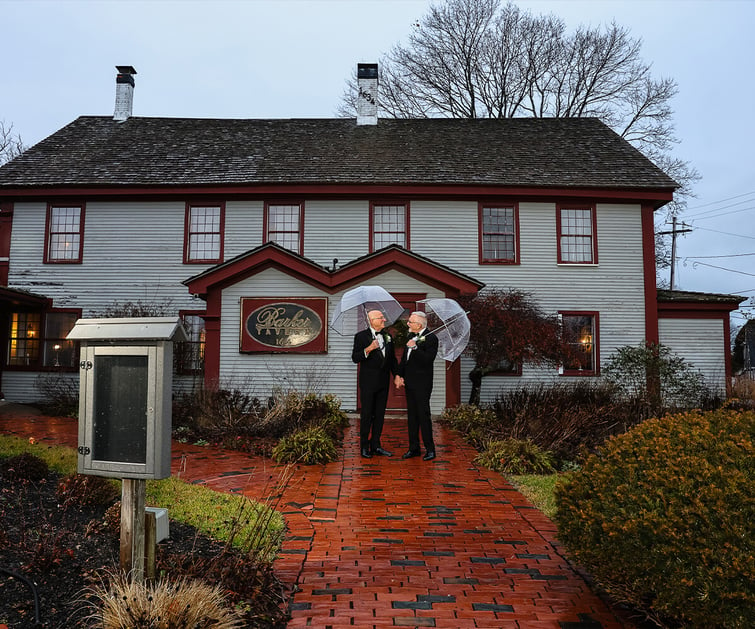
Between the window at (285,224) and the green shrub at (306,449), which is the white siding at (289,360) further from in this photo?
the green shrub at (306,449)

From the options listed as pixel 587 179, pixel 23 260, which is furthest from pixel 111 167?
pixel 587 179

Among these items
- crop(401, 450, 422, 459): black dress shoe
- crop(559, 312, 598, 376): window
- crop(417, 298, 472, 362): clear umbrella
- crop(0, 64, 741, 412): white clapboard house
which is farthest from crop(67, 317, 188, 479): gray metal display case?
crop(559, 312, 598, 376): window

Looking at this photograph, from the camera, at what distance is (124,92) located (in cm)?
1961

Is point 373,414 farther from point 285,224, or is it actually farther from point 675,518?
point 285,224

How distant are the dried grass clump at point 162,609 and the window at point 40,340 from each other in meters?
14.4

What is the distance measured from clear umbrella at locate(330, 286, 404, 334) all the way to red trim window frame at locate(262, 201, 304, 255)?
22.0 ft

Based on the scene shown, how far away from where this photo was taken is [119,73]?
1933 centimetres

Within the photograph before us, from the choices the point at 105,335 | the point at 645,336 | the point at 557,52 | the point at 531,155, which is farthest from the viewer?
the point at 557,52

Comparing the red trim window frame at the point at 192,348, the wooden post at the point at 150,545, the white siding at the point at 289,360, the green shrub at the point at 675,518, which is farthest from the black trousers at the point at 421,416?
the red trim window frame at the point at 192,348

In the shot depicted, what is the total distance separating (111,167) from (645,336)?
15.0 m

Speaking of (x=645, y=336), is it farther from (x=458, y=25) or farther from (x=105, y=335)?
(x=458, y=25)

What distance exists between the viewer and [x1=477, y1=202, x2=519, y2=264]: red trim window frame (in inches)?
635

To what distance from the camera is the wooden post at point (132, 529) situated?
340 cm

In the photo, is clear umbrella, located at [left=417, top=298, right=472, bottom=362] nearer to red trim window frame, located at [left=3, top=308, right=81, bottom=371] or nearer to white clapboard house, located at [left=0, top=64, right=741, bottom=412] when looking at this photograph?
white clapboard house, located at [left=0, top=64, right=741, bottom=412]
